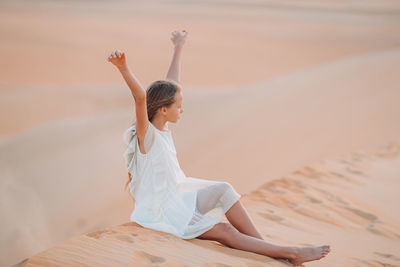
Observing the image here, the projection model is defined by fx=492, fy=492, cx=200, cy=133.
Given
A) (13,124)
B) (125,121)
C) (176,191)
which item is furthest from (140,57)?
(176,191)

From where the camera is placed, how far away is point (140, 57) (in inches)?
1074

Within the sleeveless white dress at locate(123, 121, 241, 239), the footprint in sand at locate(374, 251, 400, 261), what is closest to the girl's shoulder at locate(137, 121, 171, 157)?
the sleeveless white dress at locate(123, 121, 241, 239)

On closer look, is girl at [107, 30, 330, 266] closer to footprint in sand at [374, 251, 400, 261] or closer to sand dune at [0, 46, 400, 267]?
footprint in sand at [374, 251, 400, 261]

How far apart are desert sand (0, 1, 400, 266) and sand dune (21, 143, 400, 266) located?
1 centimetres

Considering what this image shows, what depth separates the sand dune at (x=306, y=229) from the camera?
3.24m

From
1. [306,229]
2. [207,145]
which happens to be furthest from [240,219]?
[207,145]

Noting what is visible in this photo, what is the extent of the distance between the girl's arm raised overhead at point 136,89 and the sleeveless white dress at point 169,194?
0.09m

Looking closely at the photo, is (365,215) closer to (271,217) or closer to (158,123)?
(271,217)

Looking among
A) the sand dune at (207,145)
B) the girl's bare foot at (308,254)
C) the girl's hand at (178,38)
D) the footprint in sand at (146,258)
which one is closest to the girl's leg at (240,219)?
the girl's bare foot at (308,254)

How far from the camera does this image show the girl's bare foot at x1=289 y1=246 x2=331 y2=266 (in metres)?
3.53

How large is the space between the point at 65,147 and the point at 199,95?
5025mm

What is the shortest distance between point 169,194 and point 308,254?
3.58 ft

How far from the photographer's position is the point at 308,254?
353cm

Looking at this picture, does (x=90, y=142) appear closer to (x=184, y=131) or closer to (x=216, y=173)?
(x=184, y=131)
